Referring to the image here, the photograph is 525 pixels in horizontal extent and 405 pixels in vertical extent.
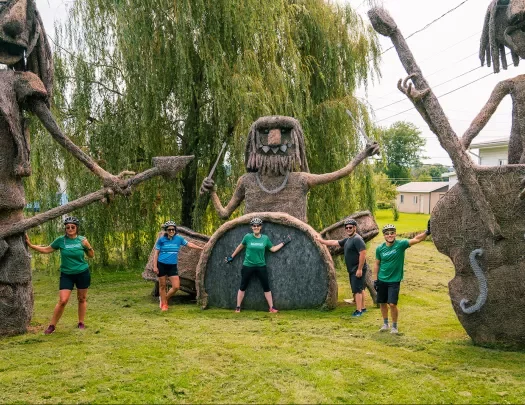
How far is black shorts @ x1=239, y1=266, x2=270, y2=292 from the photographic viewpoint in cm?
609

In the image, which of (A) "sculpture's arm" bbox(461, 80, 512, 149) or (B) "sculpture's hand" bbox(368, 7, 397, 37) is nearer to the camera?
(B) "sculpture's hand" bbox(368, 7, 397, 37)

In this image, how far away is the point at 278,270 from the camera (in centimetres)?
622

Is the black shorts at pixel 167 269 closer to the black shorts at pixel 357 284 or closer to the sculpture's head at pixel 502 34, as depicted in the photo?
the black shorts at pixel 357 284

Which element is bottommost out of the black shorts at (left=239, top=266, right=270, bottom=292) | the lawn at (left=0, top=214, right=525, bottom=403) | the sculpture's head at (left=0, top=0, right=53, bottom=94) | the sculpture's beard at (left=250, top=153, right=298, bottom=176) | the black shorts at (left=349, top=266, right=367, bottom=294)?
the lawn at (left=0, top=214, right=525, bottom=403)

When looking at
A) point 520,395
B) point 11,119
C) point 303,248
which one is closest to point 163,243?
point 303,248

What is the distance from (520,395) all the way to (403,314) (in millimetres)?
2411

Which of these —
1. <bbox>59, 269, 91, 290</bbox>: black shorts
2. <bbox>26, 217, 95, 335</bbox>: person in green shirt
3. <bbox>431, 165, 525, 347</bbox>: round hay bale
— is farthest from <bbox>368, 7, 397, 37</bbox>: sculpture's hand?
<bbox>59, 269, 91, 290</bbox>: black shorts

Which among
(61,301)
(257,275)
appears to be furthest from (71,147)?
(257,275)

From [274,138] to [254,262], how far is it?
5.17ft

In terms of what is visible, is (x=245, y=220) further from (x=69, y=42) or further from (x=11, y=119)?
(x=69, y=42)

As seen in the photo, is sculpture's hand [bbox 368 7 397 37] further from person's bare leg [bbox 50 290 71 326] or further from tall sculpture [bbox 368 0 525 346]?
person's bare leg [bbox 50 290 71 326]

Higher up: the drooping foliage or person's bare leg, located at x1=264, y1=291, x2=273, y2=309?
the drooping foliage

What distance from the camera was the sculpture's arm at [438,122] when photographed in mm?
4293

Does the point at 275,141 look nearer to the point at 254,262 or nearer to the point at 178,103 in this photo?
the point at 254,262
